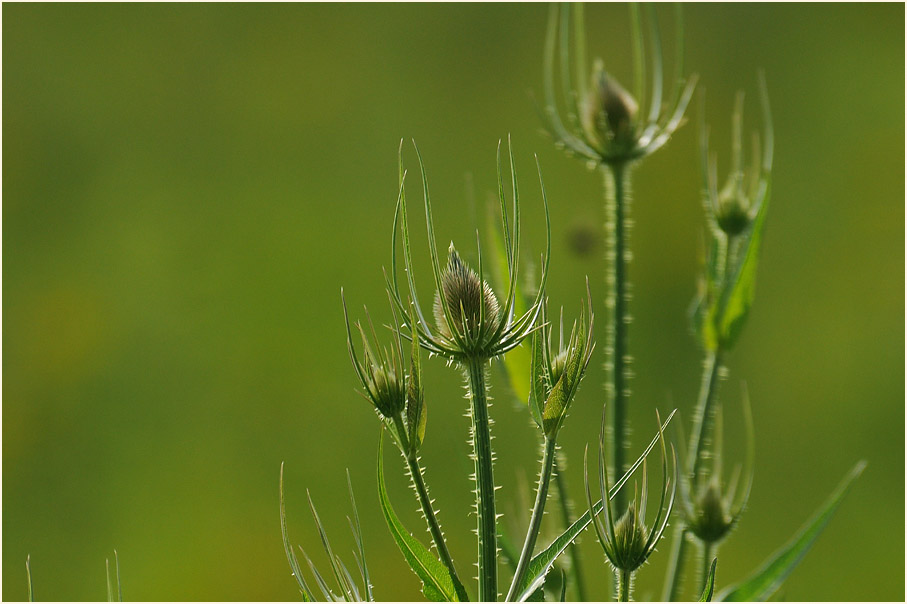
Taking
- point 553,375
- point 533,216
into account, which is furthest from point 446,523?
point 553,375

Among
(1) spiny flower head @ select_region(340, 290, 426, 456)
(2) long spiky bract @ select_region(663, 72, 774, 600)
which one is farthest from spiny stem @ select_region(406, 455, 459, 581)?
(2) long spiky bract @ select_region(663, 72, 774, 600)

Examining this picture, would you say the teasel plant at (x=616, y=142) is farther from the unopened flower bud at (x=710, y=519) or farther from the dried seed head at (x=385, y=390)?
the dried seed head at (x=385, y=390)

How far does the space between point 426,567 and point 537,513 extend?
0.07m

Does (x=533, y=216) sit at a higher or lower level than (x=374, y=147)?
lower

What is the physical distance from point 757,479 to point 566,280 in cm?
58

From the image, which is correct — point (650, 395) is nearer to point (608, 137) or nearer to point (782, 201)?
point (782, 201)

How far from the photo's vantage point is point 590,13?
171cm

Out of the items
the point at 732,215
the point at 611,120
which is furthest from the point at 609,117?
the point at 732,215

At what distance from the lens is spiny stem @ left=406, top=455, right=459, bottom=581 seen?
14.3 inches

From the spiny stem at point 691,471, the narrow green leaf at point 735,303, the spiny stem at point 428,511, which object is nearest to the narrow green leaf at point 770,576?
the spiny stem at point 691,471

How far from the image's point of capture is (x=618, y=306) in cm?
56

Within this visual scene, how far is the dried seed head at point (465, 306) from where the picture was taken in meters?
0.37

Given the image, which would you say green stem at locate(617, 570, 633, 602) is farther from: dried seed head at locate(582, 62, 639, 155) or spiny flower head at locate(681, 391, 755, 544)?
dried seed head at locate(582, 62, 639, 155)

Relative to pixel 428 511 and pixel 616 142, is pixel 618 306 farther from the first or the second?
pixel 428 511
